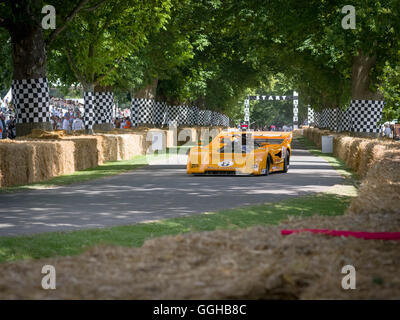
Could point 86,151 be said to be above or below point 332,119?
below

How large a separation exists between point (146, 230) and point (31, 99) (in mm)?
13867

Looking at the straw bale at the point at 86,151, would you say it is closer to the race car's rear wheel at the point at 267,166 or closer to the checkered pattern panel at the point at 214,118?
the race car's rear wheel at the point at 267,166

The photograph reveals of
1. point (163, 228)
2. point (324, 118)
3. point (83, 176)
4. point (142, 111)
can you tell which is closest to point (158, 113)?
point (142, 111)

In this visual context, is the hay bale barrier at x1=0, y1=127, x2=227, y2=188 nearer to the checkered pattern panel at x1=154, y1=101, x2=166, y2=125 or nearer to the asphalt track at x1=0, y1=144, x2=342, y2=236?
the asphalt track at x1=0, y1=144, x2=342, y2=236

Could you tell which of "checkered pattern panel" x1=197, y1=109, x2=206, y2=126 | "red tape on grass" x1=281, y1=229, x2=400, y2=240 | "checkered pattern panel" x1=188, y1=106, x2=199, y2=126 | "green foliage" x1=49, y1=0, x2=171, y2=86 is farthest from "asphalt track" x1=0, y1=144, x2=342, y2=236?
"checkered pattern panel" x1=197, y1=109, x2=206, y2=126

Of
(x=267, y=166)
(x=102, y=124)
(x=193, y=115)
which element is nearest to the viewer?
(x=267, y=166)

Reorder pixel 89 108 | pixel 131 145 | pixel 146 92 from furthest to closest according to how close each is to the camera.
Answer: pixel 146 92 < pixel 89 108 < pixel 131 145

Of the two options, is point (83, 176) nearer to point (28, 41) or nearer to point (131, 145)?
point (28, 41)

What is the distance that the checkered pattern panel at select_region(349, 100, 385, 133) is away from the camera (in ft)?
111

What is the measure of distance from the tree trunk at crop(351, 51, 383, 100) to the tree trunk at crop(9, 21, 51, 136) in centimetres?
1628

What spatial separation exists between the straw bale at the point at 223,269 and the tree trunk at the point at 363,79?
29.8 metres

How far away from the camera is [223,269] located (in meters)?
3.77

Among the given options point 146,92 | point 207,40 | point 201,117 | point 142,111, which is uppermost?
point 207,40

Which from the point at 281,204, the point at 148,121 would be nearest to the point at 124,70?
the point at 148,121
